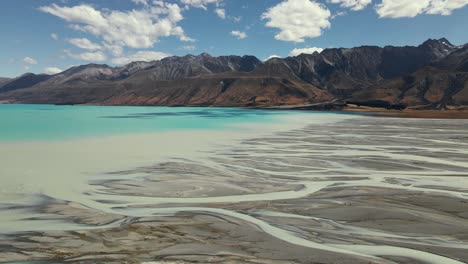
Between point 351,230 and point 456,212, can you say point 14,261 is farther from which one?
point 456,212

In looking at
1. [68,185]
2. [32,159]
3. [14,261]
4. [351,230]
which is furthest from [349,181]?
[32,159]

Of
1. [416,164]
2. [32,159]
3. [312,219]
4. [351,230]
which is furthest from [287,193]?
[32,159]

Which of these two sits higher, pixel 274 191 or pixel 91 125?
pixel 91 125

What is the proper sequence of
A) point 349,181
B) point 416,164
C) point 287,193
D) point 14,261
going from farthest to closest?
point 416,164
point 349,181
point 287,193
point 14,261

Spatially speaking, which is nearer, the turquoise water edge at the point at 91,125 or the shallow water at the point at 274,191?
the shallow water at the point at 274,191

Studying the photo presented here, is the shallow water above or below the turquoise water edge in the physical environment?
below

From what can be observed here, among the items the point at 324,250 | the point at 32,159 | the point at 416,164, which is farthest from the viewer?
the point at 32,159

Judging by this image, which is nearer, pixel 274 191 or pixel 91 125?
pixel 274 191

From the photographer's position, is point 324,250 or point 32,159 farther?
point 32,159

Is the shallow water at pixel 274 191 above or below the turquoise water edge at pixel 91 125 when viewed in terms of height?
below

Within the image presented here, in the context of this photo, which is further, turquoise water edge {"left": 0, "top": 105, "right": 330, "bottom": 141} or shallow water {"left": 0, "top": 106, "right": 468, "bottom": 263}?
turquoise water edge {"left": 0, "top": 105, "right": 330, "bottom": 141}
